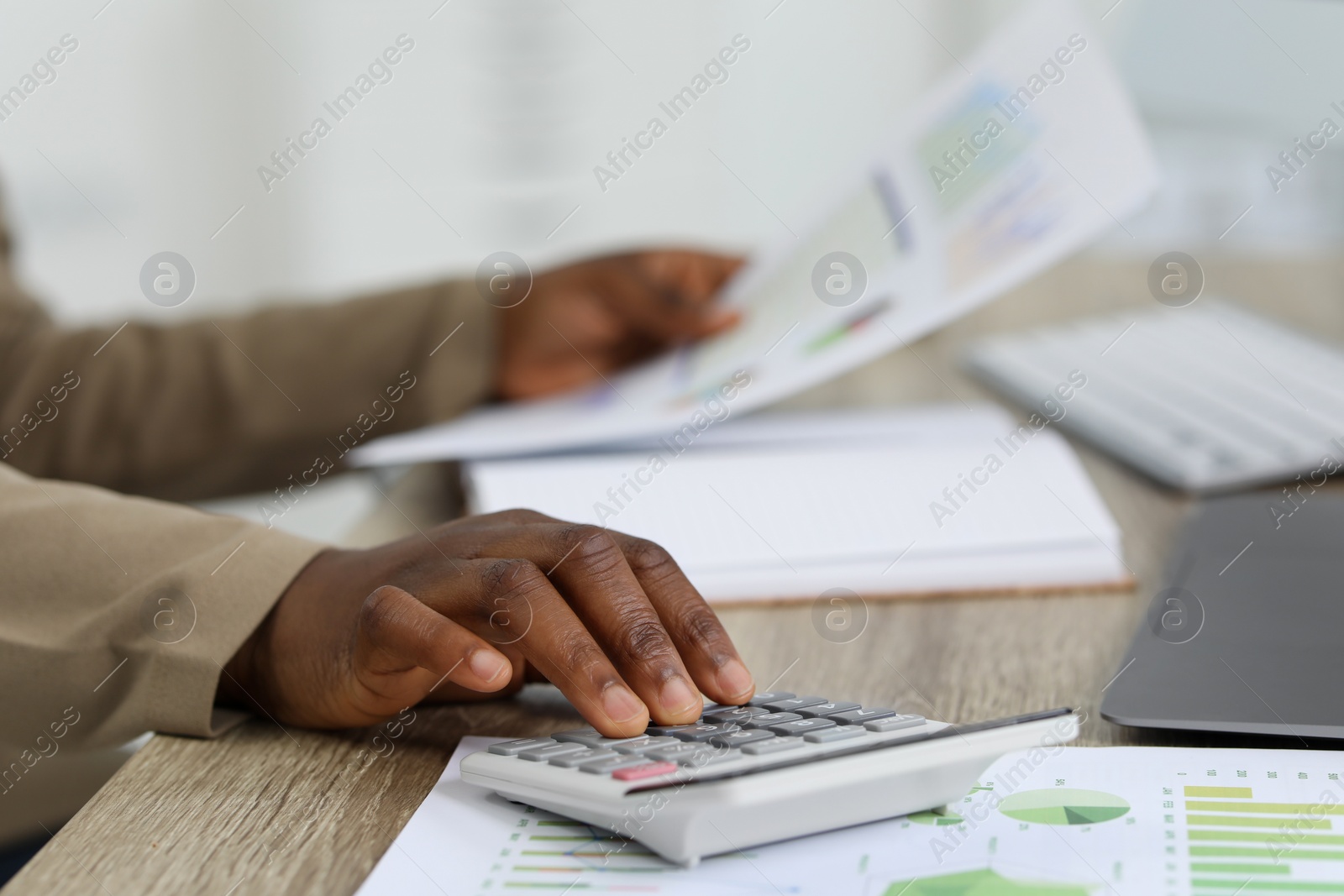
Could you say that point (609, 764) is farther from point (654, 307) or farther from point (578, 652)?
point (654, 307)

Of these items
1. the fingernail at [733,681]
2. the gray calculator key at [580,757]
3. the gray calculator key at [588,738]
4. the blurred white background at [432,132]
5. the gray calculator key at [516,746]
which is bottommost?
the gray calculator key at [580,757]

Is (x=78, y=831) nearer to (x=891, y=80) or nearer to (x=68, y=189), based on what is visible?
(x=68, y=189)

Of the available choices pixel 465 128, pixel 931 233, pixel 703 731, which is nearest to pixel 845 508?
pixel 931 233

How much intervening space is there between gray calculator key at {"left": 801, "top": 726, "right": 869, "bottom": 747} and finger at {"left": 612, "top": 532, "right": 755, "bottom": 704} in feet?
0.21

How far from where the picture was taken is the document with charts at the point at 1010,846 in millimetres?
384

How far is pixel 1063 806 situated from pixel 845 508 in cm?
33

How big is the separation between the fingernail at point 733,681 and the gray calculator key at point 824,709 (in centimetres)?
2

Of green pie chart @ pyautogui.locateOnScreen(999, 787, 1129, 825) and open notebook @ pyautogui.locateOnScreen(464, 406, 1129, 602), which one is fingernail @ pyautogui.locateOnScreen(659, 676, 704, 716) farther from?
open notebook @ pyautogui.locateOnScreen(464, 406, 1129, 602)

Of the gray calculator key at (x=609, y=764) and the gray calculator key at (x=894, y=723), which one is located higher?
the gray calculator key at (x=894, y=723)

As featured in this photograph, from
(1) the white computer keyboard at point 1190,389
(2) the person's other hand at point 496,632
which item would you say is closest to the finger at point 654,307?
(1) the white computer keyboard at point 1190,389

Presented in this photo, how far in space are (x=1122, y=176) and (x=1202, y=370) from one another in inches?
13.7

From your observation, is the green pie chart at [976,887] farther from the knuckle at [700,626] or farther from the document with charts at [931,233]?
the document with charts at [931,233]

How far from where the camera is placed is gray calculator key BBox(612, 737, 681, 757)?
42 centimetres

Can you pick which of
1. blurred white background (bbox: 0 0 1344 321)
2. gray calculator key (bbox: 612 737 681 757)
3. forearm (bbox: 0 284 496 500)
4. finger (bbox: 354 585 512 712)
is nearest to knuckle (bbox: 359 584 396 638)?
finger (bbox: 354 585 512 712)
